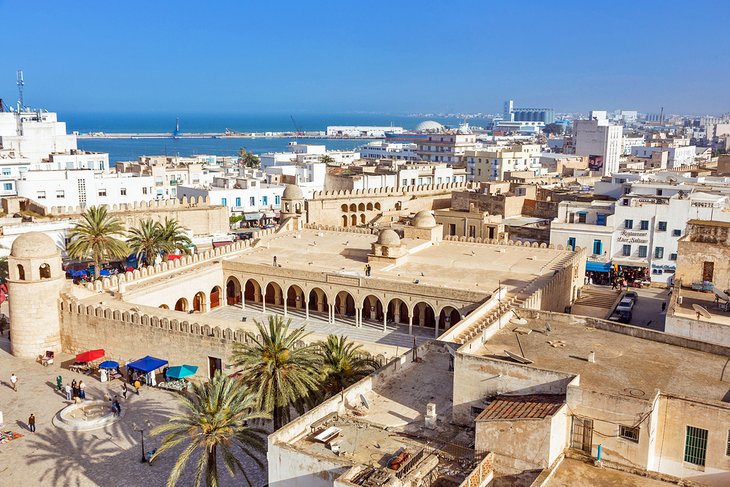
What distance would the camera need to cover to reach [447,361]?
A: 21.0m

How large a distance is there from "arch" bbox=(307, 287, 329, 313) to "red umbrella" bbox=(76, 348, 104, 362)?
39.7ft

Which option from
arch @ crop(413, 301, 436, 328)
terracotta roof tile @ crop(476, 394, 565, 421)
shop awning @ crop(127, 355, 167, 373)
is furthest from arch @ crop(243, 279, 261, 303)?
terracotta roof tile @ crop(476, 394, 565, 421)

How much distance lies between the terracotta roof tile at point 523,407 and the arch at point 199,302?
88.3ft

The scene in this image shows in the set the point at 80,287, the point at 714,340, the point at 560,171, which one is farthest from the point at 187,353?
the point at 560,171

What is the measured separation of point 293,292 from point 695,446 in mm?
29615

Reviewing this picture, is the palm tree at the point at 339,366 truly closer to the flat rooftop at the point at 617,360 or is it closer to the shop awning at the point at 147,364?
the flat rooftop at the point at 617,360

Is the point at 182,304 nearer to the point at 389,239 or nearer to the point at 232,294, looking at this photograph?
the point at 232,294

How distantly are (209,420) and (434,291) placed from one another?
18312mm

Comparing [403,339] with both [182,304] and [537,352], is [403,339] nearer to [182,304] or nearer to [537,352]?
[182,304]

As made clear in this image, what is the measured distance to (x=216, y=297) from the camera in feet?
136

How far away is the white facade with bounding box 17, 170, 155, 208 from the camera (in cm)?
5328

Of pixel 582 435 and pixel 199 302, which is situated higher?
pixel 582 435

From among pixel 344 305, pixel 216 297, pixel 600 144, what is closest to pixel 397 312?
pixel 344 305

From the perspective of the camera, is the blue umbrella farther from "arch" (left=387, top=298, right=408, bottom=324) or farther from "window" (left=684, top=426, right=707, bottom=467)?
"window" (left=684, top=426, right=707, bottom=467)
